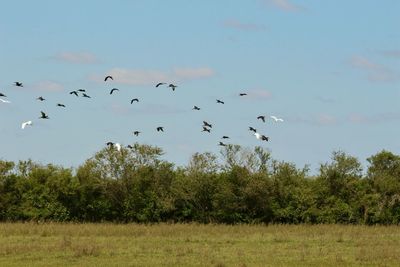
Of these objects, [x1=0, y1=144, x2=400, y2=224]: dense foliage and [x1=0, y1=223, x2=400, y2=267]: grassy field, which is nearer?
[x1=0, y1=223, x2=400, y2=267]: grassy field

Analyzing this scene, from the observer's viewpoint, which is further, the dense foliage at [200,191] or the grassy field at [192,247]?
the dense foliage at [200,191]

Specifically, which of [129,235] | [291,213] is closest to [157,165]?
[291,213]

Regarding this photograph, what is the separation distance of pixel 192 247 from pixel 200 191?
1146 inches

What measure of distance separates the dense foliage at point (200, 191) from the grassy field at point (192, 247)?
13605mm

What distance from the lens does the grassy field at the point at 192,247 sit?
2666 centimetres

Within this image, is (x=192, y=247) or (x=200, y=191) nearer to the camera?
(x=192, y=247)

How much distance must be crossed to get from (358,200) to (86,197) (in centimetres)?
2210

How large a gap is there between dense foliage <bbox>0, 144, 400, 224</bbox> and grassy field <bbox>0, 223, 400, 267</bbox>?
1360 cm

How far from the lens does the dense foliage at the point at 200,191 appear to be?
59.1 m

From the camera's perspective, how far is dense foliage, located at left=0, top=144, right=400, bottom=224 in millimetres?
59125

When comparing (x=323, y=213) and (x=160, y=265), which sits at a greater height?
(x=323, y=213)

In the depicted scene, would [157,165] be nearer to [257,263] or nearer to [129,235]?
[129,235]

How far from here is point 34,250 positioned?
98.2ft

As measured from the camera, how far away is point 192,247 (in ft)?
106
